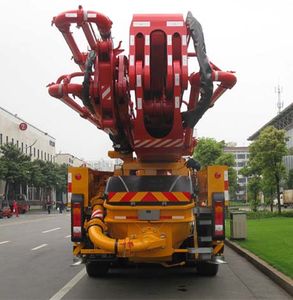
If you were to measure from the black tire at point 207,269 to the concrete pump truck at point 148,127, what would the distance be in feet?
3.88

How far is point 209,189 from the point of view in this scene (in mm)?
9773

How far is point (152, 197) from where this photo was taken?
902cm

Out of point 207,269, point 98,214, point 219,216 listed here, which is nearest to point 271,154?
point 207,269

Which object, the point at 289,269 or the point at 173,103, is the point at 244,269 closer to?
the point at 289,269

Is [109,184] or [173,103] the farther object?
[109,184]

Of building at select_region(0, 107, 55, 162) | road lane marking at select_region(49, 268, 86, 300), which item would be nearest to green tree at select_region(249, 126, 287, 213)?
road lane marking at select_region(49, 268, 86, 300)

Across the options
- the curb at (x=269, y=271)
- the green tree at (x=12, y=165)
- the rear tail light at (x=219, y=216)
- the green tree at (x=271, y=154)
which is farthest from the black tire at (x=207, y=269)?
the green tree at (x=12, y=165)

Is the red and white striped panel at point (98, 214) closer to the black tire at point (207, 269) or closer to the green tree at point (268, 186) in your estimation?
the black tire at point (207, 269)

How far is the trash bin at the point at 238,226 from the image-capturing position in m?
18.0

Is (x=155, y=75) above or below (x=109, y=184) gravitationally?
above

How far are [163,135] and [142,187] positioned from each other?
0.98m

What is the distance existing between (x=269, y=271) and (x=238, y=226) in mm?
7221

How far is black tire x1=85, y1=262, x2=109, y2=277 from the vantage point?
10.8 m

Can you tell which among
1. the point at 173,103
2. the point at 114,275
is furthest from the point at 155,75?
the point at 114,275
